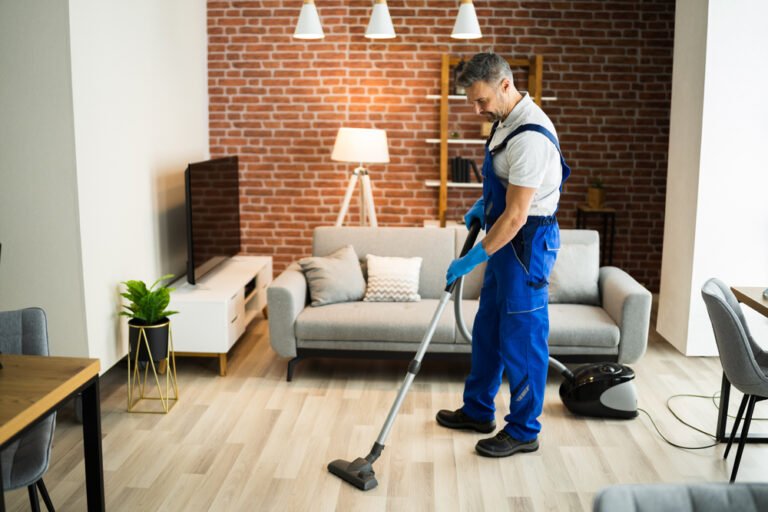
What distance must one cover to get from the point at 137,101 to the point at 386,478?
2483 mm

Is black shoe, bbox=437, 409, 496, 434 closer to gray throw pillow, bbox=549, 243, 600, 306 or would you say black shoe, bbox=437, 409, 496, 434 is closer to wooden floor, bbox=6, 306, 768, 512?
wooden floor, bbox=6, 306, 768, 512

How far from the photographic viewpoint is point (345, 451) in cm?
349

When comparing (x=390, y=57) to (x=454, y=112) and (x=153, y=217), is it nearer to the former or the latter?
(x=454, y=112)

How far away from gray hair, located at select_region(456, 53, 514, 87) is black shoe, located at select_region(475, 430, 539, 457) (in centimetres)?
151

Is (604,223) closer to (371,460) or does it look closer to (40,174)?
(371,460)

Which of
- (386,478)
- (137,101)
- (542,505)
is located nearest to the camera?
(542,505)

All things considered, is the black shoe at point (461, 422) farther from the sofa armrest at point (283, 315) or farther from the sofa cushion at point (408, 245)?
the sofa cushion at point (408, 245)

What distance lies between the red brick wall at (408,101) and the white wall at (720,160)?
4.28 feet

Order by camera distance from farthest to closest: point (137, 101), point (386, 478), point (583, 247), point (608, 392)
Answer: point (583, 247), point (137, 101), point (608, 392), point (386, 478)

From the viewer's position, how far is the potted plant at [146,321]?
12.9 ft

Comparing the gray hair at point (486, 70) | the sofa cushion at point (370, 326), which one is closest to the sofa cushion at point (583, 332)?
the sofa cushion at point (370, 326)

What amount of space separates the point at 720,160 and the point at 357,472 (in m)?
2.82

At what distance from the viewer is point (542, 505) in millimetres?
2992

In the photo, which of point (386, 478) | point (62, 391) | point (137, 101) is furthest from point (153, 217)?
point (62, 391)
